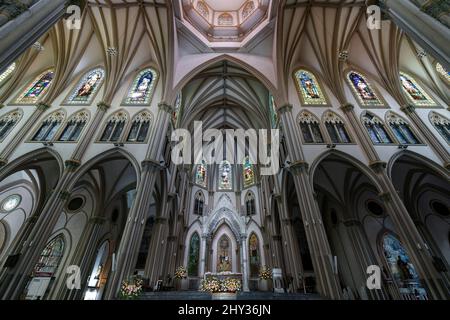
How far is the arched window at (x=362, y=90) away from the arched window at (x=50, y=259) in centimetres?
2474

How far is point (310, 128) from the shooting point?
45.3ft

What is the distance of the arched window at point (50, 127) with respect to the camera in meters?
12.5

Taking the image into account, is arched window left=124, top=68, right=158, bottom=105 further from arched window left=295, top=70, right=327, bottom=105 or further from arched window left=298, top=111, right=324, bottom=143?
arched window left=295, top=70, right=327, bottom=105

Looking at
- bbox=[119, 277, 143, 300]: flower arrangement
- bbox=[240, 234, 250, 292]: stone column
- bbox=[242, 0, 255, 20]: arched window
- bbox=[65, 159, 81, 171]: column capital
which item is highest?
bbox=[242, 0, 255, 20]: arched window

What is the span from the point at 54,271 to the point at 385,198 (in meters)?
21.5

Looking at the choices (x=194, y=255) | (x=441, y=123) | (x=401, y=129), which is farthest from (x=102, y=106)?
(x=441, y=123)

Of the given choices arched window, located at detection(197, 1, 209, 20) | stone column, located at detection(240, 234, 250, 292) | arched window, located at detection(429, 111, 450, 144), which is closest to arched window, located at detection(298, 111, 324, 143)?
arched window, located at detection(429, 111, 450, 144)

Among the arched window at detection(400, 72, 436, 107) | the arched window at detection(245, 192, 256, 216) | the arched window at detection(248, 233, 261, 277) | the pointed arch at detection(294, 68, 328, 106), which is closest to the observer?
the arched window at detection(400, 72, 436, 107)

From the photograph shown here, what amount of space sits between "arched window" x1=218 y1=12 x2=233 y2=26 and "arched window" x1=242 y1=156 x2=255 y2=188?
49.4ft

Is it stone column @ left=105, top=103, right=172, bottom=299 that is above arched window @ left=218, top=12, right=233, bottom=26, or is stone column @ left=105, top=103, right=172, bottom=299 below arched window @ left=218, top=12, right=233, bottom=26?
below

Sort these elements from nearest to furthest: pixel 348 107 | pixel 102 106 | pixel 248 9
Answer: pixel 102 106 < pixel 348 107 < pixel 248 9

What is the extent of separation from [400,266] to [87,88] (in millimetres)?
25833

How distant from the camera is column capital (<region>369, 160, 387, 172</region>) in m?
11.5

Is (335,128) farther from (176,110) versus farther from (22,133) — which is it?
(22,133)
